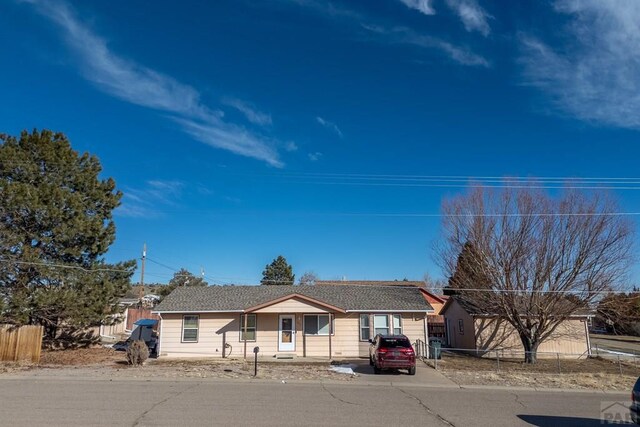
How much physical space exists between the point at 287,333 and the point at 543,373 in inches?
515

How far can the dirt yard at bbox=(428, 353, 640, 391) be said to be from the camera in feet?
56.4

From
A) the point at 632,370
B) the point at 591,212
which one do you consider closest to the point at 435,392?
the point at 632,370

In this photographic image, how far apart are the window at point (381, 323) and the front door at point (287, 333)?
4644 millimetres

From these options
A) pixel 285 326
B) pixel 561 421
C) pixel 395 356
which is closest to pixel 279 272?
pixel 285 326

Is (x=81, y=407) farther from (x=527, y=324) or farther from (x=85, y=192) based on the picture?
(x=527, y=324)

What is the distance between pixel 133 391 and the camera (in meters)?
13.2

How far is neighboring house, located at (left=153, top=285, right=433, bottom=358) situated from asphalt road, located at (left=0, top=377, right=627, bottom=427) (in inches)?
383

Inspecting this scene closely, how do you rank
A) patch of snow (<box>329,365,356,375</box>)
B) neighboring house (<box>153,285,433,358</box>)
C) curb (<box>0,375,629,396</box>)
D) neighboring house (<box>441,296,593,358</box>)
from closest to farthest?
curb (<box>0,375,629,396</box>)
patch of snow (<box>329,365,356,375</box>)
neighboring house (<box>153,285,433,358</box>)
neighboring house (<box>441,296,593,358</box>)

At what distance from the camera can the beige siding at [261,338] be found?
25578 mm

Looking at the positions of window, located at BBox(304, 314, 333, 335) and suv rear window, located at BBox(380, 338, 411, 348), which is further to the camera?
window, located at BBox(304, 314, 333, 335)

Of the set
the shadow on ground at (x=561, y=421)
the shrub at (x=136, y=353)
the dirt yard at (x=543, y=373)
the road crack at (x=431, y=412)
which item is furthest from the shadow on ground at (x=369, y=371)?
the shrub at (x=136, y=353)

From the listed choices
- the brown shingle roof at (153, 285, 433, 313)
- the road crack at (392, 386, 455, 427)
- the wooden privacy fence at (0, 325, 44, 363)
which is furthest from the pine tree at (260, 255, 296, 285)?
the road crack at (392, 386, 455, 427)

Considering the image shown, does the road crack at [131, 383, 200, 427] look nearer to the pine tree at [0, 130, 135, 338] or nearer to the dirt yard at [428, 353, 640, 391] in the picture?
the dirt yard at [428, 353, 640, 391]

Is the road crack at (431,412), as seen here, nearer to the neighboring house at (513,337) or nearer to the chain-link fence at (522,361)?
the chain-link fence at (522,361)
